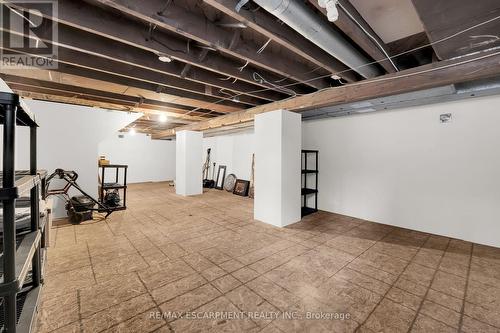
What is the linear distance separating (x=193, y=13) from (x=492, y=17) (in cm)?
242

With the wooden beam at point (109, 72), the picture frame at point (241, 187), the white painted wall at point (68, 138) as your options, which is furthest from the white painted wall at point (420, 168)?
the white painted wall at point (68, 138)

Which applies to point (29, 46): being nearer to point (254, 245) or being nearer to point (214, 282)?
point (214, 282)

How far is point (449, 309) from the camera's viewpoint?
1.89 metres

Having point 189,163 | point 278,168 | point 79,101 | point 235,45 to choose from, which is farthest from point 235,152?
point 235,45

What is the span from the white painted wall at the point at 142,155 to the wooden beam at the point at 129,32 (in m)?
8.01

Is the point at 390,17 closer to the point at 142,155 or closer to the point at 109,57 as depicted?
the point at 109,57

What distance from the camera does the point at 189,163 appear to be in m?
7.05

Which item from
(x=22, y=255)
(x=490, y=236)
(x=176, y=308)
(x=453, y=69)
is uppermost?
(x=453, y=69)

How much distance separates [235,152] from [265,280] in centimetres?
611

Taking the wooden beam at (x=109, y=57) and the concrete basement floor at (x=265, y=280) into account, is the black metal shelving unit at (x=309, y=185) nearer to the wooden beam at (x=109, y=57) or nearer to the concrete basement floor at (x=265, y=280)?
the concrete basement floor at (x=265, y=280)

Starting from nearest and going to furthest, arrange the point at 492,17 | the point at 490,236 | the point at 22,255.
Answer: the point at 22,255
the point at 492,17
the point at 490,236

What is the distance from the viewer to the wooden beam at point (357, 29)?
1.75 metres

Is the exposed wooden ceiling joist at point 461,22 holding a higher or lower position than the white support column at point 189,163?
higher

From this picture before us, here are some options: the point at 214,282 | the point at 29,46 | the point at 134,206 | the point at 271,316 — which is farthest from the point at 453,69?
the point at 134,206
